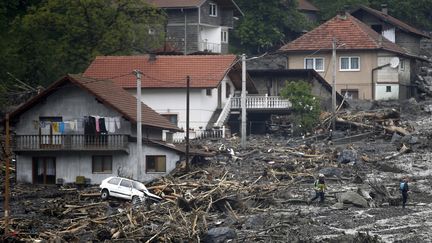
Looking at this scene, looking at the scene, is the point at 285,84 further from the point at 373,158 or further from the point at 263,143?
the point at 373,158

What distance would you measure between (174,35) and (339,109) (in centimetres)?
2286

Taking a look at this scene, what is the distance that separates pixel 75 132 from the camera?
62.8 metres

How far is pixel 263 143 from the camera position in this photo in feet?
230

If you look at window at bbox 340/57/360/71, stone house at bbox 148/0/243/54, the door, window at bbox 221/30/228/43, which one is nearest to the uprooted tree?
window at bbox 340/57/360/71

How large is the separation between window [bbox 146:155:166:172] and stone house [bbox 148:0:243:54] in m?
32.7

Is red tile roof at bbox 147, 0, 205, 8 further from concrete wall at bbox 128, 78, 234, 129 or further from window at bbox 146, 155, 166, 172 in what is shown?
window at bbox 146, 155, 166, 172

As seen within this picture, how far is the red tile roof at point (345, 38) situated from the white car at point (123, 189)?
110 feet

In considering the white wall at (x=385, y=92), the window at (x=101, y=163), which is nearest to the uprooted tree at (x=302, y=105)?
the white wall at (x=385, y=92)

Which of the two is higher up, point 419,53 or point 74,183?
point 419,53

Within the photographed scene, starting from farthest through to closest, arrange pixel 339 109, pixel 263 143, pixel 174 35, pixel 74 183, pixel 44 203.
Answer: pixel 174 35, pixel 339 109, pixel 263 143, pixel 74 183, pixel 44 203

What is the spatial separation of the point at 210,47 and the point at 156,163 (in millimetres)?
35289

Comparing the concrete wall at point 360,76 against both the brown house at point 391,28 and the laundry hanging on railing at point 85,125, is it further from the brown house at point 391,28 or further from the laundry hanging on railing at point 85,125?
the laundry hanging on railing at point 85,125

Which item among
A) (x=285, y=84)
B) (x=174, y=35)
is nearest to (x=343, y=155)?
(x=285, y=84)

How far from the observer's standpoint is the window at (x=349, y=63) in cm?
8656
